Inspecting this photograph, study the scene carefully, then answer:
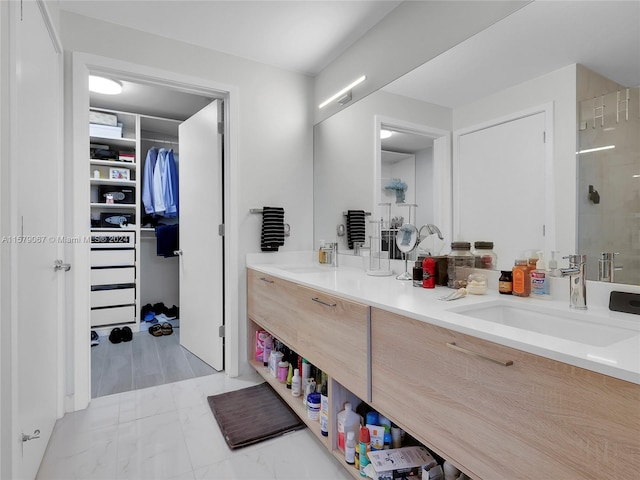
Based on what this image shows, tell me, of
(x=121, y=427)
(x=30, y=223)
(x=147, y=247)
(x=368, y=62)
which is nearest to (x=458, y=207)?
(x=368, y=62)

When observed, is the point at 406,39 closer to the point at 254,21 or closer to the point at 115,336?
the point at 254,21

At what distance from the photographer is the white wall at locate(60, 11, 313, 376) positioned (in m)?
2.17

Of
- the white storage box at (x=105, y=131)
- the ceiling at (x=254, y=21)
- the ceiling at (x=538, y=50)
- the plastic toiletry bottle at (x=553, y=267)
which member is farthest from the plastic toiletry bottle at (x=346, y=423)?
the white storage box at (x=105, y=131)

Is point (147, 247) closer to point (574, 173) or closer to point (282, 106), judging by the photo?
point (282, 106)

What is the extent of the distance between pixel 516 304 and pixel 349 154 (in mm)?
1558

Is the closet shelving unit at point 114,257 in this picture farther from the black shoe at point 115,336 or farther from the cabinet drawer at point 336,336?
the cabinet drawer at point 336,336

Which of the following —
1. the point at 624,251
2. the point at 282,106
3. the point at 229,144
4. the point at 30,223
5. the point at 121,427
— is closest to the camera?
the point at 624,251

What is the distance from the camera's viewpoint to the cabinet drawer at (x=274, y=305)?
1.85 metres

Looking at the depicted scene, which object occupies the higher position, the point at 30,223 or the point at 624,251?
the point at 30,223

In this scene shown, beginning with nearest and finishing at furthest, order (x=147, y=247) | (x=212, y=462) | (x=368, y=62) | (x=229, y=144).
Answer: (x=212, y=462) → (x=368, y=62) → (x=229, y=144) → (x=147, y=247)

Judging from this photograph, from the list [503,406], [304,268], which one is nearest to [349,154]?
[304,268]

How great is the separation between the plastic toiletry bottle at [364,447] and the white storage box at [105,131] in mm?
3553

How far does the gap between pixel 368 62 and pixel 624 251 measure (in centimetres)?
175

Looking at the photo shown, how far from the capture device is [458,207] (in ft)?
5.34
